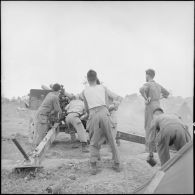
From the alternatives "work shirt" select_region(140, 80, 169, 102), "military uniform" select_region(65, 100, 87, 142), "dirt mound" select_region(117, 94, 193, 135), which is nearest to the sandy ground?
"military uniform" select_region(65, 100, 87, 142)

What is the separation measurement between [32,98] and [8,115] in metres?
9.91

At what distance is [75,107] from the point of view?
8.75 metres

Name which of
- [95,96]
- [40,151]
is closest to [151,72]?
[95,96]

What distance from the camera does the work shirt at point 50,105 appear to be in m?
8.32

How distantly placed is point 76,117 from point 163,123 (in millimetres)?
3372

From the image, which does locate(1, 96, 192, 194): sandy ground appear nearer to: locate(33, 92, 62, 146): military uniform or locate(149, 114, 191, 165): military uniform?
locate(33, 92, 62, 146): military uniform

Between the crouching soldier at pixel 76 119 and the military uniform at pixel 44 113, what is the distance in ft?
1.05

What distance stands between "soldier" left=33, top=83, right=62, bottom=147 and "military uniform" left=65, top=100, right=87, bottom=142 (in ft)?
0.99

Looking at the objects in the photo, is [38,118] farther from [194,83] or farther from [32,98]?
[194,83]

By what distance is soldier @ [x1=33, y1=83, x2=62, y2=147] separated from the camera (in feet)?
27.4

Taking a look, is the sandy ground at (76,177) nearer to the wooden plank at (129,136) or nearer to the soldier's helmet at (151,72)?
the wooden plank at (129,136)

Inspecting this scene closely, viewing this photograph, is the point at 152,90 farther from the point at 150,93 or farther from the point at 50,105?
the point at 50,105

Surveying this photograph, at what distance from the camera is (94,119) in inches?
246

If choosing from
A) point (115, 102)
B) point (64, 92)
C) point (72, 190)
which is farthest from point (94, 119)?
point (64, 92)
